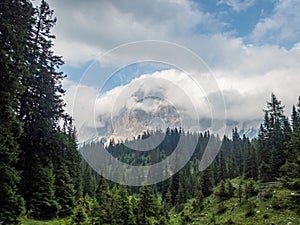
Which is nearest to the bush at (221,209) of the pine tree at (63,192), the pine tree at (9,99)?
the pine tree at (63,192)

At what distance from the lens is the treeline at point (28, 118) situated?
51.8 feet

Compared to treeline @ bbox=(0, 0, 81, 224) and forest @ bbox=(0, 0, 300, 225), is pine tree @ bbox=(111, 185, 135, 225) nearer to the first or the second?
forest @ bbox=(0, 0, 300, 225)

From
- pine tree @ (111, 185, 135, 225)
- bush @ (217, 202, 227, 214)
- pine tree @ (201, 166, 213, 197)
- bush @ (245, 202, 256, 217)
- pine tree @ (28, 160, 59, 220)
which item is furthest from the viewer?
pine tree @ (201, 166, 213, 197)

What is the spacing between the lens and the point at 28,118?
75.5 feet

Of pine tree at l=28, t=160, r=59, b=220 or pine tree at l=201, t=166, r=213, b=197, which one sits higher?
pine tree at l=201, t=166, r=213, b=197

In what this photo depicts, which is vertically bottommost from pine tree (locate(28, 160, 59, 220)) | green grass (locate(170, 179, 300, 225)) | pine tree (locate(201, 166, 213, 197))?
green grass (locate(170, 179, 300, 225))

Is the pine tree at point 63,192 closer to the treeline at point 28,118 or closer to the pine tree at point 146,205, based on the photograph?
the treeline at point 28,118

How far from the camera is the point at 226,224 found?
38.0 m

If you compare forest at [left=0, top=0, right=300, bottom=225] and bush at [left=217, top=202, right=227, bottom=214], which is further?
bush at [left=217, top=202, right=227, bottom=214]

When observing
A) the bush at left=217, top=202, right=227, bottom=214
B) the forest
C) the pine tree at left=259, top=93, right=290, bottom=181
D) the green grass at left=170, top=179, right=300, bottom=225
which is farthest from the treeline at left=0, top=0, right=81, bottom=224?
the pine tree at left=259, top=93, right=290, bottom=181

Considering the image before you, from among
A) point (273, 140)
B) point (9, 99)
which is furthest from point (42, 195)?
point (273, 140)

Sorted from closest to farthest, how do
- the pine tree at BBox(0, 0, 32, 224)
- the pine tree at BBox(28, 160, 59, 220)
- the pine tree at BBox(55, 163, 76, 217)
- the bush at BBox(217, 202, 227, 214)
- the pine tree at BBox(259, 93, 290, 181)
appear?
the pine tree at BBox(0, 0, 32, 224), the pine tree at BBox(28, 160, 59, 220), the pine tree at BBox(55, 163, 76, 217), the bush at BBox(217, 202, 227, 214), the pine tree at BBox(259, 93, 290, 181)

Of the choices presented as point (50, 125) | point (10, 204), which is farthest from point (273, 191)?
point (10, 204)

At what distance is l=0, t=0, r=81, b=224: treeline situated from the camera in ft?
51.8
